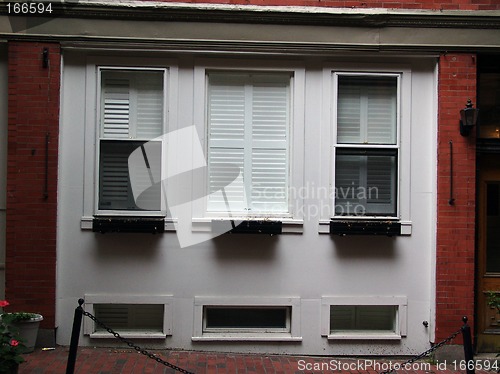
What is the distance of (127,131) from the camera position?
7035mm

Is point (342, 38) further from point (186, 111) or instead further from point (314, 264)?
point (314, 264)

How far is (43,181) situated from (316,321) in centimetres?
421

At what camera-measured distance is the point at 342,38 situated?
6.86m

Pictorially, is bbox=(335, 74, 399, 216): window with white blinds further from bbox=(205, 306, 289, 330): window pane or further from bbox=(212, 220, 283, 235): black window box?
bbox=(205, 306, 289, 330): window pane

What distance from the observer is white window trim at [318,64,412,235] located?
6988 millimetres

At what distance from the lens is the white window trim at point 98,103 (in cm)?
689

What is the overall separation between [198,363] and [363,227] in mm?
2837

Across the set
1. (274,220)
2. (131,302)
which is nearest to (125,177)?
(131,302)

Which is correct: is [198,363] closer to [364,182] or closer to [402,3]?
[364,182]

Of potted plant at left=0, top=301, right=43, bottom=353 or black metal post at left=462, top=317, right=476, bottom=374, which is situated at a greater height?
black metal post at left=462, top=317, right=476, bottom=374

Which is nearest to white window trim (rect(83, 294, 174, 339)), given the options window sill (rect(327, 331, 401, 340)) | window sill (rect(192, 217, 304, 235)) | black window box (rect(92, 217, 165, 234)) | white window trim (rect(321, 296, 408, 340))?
black window box (rect(92, 217, 165, 234))

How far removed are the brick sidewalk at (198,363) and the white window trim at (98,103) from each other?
1.89 meters

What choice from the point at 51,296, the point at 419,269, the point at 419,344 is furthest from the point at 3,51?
the point at 419,344

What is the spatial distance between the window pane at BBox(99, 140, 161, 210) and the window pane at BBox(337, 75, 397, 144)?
106 inches
